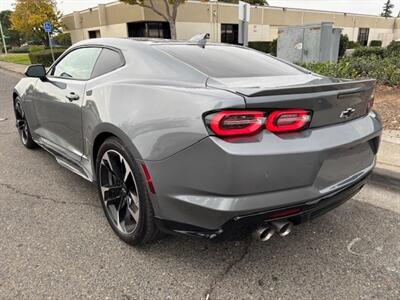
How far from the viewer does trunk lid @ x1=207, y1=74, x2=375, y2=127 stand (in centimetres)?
184

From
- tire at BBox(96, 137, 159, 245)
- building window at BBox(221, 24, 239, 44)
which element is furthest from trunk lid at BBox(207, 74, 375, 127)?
building window at BBox(221, 24, 239, 44)

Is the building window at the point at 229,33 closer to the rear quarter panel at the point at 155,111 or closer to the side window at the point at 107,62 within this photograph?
the side window at the point at 107,62

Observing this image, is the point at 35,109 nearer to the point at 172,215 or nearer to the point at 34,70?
the point at 34,70

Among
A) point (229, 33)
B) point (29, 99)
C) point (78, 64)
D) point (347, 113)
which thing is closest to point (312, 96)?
point (347, 113)

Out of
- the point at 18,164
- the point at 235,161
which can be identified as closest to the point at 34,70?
the point at 18,164

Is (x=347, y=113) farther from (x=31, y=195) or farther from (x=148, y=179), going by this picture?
(x=31, y=195)

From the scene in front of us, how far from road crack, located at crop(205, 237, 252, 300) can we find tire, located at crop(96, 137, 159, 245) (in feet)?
1.62

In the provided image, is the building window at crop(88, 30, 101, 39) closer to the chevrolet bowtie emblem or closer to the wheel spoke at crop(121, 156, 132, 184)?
the wheel spoke at crop(121, 156, 132, 184)

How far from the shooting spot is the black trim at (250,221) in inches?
73.1

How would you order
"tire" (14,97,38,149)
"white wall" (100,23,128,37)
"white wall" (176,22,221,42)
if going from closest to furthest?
"tire" (14,97,38,149) < "white wall" (100,23,128,37) < "white wall" (176,22,221,42)

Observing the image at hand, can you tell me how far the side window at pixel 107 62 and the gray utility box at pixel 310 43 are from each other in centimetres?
844

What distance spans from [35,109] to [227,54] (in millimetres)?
2362

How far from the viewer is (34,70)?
3.65 metres

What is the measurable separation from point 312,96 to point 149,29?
27985 mm
